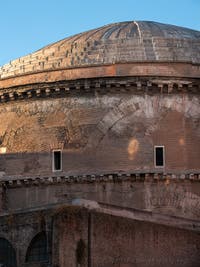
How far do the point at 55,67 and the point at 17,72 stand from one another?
172 cm

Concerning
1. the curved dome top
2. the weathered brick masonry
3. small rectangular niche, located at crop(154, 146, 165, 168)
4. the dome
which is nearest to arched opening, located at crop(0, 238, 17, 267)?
the weathered brick masonry

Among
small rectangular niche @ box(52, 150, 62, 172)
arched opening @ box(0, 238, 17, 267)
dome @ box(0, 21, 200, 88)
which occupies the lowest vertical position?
arched opening @ box(0, 238, 17, 267)

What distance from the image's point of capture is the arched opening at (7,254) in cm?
2236

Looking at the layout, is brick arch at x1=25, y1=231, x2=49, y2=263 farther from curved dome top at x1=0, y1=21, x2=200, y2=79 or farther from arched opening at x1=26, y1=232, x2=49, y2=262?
curved dome top at x1=0, y1=21, x2=200, y2=79

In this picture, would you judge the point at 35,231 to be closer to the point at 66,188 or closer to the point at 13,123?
the point at 66,188

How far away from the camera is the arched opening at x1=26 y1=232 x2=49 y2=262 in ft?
71.1

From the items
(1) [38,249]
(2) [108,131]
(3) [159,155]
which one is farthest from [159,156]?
(1) [38,249]

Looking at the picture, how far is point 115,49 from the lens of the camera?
26641mm

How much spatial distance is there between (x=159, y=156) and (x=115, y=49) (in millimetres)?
3840

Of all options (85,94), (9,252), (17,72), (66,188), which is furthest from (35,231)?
(17,72)

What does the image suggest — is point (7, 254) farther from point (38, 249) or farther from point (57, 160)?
point (57, 160)

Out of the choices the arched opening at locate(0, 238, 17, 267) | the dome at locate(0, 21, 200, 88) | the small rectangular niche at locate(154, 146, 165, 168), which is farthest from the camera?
the dome at locate(0, 21, 200, 88)

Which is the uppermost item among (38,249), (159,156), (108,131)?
(108,131)

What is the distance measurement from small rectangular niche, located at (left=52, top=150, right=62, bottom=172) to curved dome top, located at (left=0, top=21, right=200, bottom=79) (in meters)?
2.53
